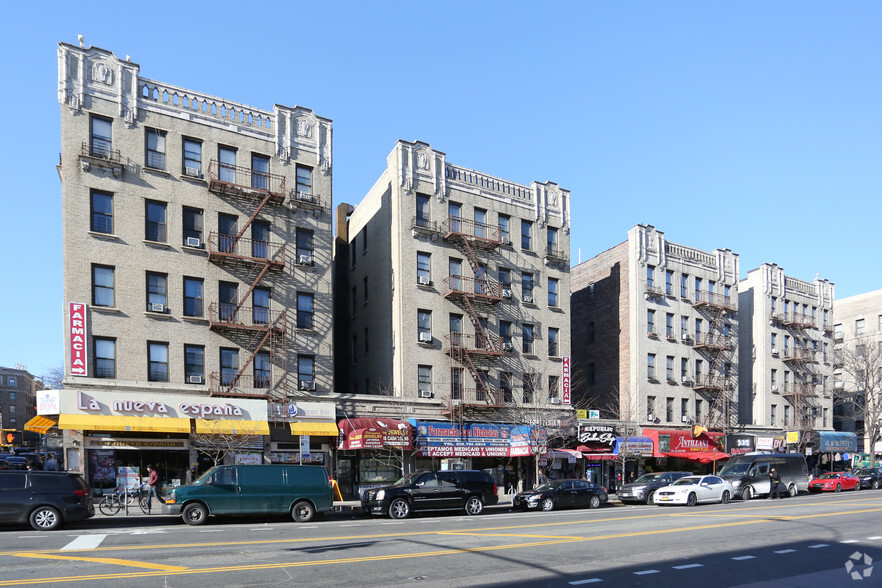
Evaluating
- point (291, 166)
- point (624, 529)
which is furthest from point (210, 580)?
point (291, 166)

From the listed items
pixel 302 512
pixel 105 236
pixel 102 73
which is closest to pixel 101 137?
pixel 102 73

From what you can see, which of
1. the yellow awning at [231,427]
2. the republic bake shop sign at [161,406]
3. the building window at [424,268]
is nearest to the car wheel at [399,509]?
the yellow awning at [231,427]

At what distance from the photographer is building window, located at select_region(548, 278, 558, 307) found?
134ft

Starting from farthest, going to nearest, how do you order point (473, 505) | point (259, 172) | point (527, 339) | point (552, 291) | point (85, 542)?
point (552, 291) → point (527, 339) → point (259, 172) → point (473, 505) → point (85, 542)

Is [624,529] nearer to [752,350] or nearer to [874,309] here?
[752,350]

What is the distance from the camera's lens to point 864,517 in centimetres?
2223

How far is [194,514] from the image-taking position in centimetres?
2058

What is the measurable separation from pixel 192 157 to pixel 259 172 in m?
2.94

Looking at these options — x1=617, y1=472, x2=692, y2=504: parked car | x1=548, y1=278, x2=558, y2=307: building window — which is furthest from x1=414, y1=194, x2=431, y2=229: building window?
x1=617, y1=472, x2=692, y2=504: parked car

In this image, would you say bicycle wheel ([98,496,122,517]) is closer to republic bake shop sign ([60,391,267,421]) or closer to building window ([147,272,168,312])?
republic bake shop sign ([60,391,267,421])

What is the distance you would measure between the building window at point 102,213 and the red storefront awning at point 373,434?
12967 mm

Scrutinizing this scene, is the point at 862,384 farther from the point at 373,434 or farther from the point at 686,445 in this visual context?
the point at 373,434

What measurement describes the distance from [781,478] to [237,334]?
1106 inches

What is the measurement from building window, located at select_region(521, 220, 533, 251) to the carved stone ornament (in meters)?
22.3
